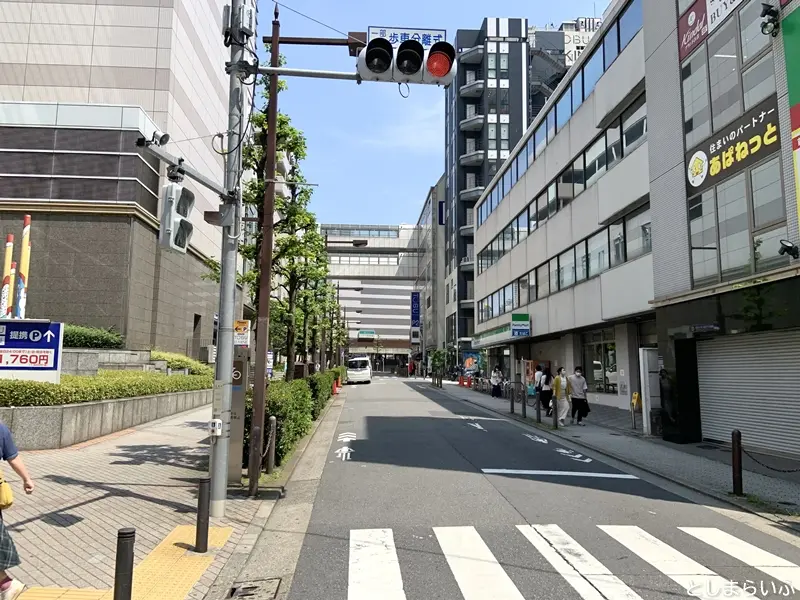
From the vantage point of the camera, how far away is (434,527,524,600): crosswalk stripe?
16.0ft

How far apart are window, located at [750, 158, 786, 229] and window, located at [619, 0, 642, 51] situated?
29.6 ft

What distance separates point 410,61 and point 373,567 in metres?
5.24

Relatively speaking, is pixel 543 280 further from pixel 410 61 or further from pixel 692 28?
pixel 410 61

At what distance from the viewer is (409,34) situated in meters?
6.83

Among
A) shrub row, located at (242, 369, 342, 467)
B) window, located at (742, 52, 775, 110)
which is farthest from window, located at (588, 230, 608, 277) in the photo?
shrub row, located at (242, 369, 342, 467)

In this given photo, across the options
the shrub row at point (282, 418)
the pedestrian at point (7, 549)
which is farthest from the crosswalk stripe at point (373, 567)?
the shrub row at point (282, 418)

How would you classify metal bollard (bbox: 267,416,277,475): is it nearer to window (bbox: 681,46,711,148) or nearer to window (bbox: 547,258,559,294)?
window (bbox: 681,46,711,148)

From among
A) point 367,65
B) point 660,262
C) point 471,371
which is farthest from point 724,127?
point 471,371

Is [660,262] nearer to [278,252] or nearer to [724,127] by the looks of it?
[724,127]

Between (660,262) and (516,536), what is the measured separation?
1147 cm

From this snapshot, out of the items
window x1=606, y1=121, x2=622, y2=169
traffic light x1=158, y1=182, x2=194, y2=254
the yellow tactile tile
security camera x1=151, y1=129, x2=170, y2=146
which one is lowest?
the yellow tactile tile

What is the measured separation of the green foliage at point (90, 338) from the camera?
893 inches

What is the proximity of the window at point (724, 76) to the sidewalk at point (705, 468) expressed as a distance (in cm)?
756

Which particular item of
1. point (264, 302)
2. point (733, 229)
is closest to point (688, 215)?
point (733, 229)
